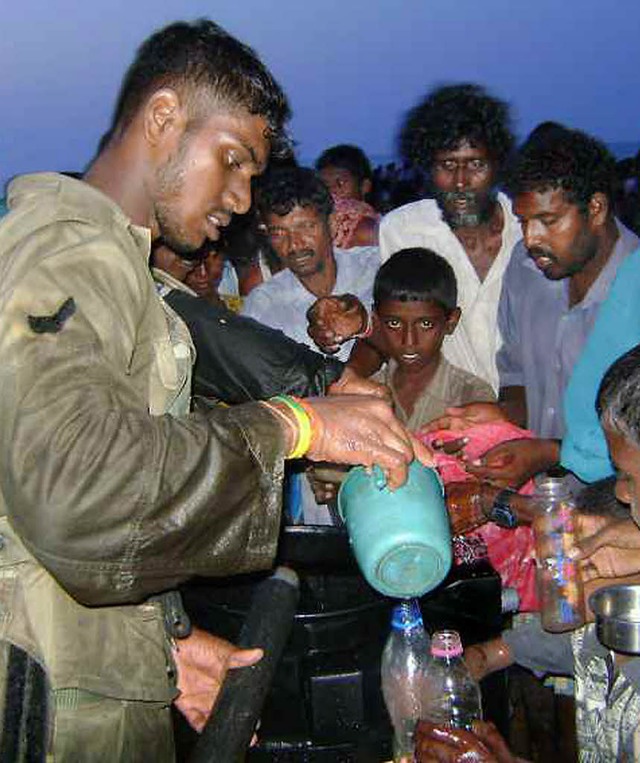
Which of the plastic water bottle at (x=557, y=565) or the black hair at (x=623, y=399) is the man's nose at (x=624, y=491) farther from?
the plastic water bottle at (x=557, y=565)

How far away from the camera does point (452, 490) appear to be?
3.11m

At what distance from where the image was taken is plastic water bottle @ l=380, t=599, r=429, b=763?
2.35 meters

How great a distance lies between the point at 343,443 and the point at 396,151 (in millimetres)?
3609

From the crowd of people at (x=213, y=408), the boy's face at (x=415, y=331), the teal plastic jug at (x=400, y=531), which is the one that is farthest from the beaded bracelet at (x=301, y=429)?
the boy's face at (x=415, y=331)

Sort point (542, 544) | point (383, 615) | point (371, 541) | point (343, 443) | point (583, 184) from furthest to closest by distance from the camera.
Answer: point (583, 184) < point (542, 544) < point (383, 615) < point (371, 541) < point (343, 443)

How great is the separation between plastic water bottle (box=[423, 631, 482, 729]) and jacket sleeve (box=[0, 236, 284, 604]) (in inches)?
41.6

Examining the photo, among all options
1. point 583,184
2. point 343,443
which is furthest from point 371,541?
point 583,184

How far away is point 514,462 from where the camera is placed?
3.19 meters

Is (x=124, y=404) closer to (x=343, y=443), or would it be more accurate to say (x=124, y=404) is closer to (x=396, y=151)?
(x=343, y=443)

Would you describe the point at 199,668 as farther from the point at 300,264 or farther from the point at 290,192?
the point at 290,192

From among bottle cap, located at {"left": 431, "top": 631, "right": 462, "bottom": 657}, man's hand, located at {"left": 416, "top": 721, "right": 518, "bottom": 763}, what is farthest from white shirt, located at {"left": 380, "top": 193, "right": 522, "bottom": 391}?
man's hand, located at {"left": 416, "top": 721, "right": 518, "bottom": 763}

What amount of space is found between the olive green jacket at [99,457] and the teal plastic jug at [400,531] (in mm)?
296

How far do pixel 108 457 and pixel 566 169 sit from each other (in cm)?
255

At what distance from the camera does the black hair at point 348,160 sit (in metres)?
6.91
